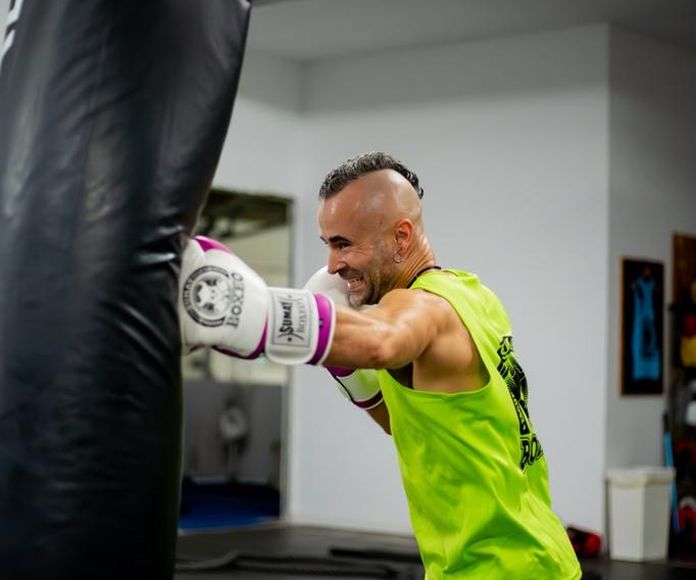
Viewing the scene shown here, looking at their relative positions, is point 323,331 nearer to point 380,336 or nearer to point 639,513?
point 380,336

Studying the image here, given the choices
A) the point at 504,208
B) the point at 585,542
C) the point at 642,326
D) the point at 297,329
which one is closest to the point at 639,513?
the point at 585,542

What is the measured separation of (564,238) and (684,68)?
→ 4.50 ft

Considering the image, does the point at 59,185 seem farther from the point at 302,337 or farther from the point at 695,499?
the point at 695,499

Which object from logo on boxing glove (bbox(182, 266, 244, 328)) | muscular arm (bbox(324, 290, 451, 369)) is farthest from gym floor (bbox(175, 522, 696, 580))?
logo on boxing glove (bbox(182, 266, 244, 328))

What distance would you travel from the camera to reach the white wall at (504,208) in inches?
299

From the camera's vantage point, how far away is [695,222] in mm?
8156

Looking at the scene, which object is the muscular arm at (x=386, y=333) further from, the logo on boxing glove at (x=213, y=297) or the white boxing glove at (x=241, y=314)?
the logo on boxing glove at (x=213, y=297)

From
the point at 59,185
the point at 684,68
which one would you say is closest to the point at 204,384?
the point at 684,68

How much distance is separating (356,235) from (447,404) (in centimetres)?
32

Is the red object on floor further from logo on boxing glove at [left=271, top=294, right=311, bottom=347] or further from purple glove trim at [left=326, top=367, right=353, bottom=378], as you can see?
logo on boxing glove at [left=271, top=294, right=311, bottom=347]

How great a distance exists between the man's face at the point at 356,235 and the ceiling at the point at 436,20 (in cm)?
500

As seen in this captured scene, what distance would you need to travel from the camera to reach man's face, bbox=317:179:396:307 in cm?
227

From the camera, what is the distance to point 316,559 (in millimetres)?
6828

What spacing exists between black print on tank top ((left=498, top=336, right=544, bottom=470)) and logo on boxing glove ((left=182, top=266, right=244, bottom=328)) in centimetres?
70
